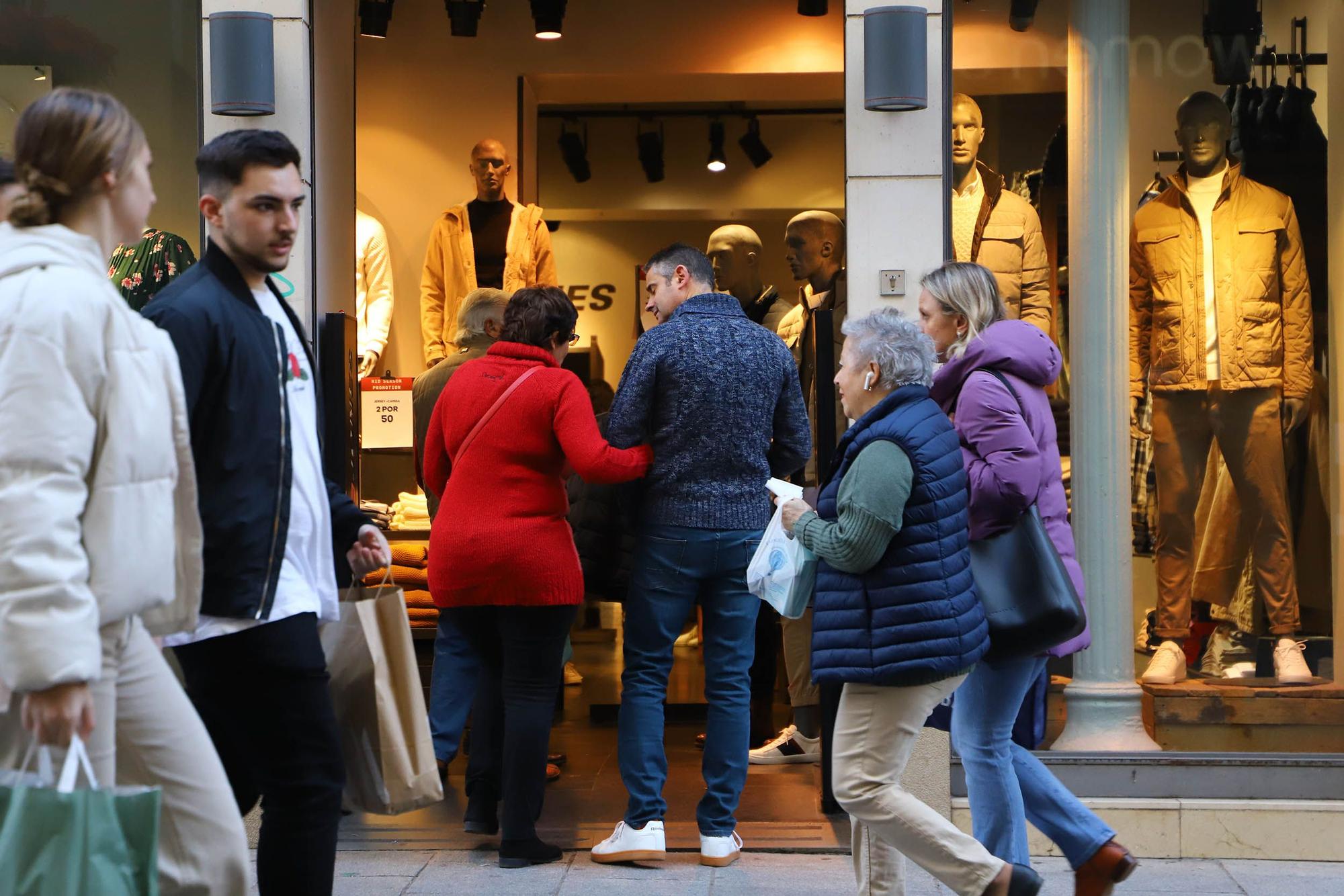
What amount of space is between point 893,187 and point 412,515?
11.2ft

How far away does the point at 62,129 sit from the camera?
268 centimetres

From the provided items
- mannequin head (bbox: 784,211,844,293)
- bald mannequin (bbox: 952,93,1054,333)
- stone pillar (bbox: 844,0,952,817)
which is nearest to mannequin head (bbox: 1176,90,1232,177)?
bald mannequin (bbox: 952,93,1054,333)

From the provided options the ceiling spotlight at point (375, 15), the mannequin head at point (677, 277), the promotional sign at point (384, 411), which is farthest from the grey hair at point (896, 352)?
the ceiling spotlight at point (375, 15)

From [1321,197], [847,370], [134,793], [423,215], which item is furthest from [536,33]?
[134,793]

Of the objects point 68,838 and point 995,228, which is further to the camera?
point 995,228

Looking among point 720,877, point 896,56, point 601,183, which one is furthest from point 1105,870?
point 601,183

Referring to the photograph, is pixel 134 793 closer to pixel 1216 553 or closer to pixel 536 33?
pixel 1216 553

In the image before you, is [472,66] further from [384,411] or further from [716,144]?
[716,144]

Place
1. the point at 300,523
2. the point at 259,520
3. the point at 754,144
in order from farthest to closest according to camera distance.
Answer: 1. the point at 754,144
2. the point at 300,523
3. the point at 259,520

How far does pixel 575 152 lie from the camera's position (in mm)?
13586

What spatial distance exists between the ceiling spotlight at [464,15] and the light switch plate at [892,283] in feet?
13.0

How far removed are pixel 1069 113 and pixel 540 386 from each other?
2.25 m

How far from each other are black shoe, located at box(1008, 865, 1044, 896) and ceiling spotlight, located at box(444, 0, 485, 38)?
19.7 ft

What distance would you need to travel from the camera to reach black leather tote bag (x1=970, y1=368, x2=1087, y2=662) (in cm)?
413
